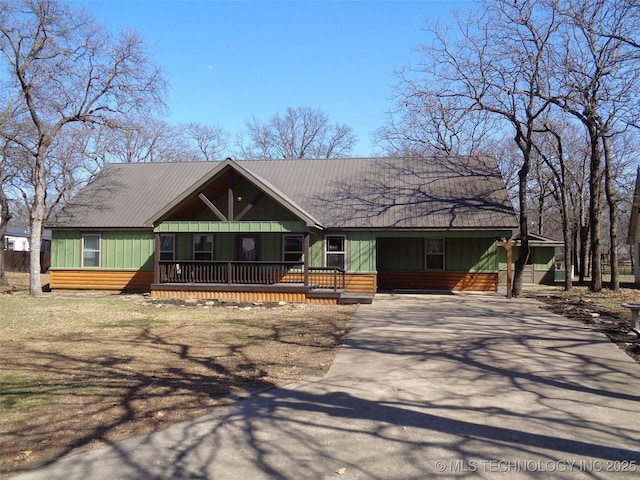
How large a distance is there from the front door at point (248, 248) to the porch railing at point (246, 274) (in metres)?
0.89

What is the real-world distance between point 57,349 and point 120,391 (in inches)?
134

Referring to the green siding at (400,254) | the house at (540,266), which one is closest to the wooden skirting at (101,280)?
the green siding at (400,254)

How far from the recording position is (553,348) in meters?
9.10

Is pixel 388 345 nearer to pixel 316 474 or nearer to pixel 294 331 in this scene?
pixel 294 331

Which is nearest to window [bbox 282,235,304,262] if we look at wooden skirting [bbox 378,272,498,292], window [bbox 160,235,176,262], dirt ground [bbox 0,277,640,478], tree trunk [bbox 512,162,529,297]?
wooden skirting [bbox 378,272,498,292]

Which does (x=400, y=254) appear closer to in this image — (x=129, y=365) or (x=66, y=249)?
(x=66, y=249)

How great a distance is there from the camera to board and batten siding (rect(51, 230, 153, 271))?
2091cm

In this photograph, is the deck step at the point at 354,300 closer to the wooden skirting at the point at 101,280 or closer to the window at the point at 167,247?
the window at the point at 167,247

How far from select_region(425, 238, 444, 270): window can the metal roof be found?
1.70m

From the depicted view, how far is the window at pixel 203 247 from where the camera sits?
67.1ft

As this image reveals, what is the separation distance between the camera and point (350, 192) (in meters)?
21.8

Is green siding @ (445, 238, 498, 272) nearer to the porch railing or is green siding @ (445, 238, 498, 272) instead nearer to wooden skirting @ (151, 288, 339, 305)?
the porch railing

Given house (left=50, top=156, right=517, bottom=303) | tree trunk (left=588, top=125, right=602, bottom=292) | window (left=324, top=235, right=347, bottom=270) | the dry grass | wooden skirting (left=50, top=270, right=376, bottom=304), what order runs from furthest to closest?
tree trunk (left=588, top=125, right=602, bottom=292), window (left=324, top=235, right=347, bottom=270), house (left=50, top=156, right=517, bottom=303), wooden skirting (left=50, top=270, right=376, bottom=304), the dry grass

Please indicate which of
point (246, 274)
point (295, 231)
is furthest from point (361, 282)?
point (246, 274)
